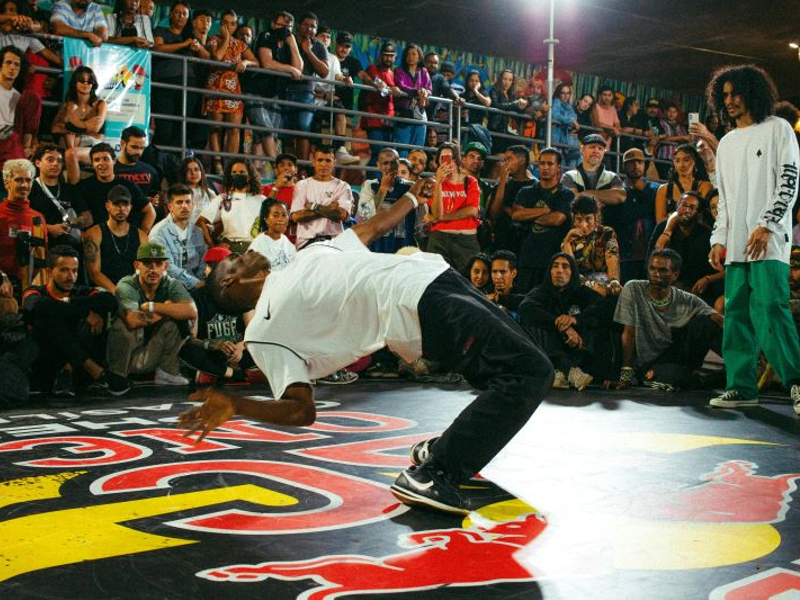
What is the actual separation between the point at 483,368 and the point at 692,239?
516 centimetres

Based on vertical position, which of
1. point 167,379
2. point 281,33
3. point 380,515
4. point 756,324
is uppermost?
point 281,33

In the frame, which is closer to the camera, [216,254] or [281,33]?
[216,254]

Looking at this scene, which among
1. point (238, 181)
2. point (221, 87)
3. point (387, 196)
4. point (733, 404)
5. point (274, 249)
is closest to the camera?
point (733, 404)

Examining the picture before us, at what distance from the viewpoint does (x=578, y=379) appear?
664 centimetres

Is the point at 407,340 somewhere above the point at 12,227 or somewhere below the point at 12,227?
below

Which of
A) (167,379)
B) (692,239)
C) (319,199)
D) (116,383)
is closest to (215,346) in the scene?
(167,379)

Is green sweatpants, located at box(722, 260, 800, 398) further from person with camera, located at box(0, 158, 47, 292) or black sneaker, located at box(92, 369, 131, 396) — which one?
person with camera, located at box(0, 158, 47, 292)

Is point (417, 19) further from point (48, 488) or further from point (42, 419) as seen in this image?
point (48, 488)

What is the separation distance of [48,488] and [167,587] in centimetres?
132

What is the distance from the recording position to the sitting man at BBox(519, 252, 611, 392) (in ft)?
22.7

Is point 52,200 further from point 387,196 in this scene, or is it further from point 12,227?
point 387,196

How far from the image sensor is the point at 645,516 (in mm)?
2939

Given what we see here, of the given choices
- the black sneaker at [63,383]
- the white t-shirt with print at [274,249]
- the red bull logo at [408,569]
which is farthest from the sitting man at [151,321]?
the red bull logo at [408,569]

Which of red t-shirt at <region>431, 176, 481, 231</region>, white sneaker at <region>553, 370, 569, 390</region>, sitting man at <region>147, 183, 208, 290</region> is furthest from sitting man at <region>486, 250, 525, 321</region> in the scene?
sitting man at <region>147, 183, 208, 290</region>
